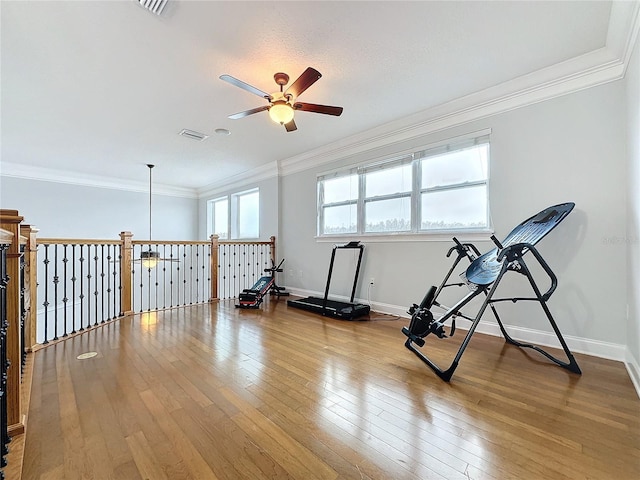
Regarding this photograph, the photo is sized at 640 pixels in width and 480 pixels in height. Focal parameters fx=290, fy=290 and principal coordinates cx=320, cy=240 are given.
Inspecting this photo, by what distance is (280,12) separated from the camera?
2.11 meters

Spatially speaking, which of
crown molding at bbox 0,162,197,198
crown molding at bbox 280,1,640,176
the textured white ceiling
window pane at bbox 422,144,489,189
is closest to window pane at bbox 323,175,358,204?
crown molding at bbox 280,1,640,176

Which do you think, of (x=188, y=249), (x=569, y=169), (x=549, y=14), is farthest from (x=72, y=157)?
(x=569, y=169)

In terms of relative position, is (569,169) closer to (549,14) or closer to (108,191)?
(549,14)

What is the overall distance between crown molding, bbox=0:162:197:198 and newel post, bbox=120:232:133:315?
3.63 meters

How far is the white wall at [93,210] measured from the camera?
19.4 feet

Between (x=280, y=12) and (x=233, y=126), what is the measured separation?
2298 millimetres

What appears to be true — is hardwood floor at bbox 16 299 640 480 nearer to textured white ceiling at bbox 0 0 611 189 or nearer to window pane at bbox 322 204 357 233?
window pane at bbox 322 204 357 233

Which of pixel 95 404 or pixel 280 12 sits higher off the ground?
pixel 280 12

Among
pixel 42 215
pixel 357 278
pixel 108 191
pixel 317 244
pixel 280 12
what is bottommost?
pixel 357 278

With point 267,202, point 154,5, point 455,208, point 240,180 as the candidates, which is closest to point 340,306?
point 455,208

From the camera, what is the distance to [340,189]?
4992 millimetres

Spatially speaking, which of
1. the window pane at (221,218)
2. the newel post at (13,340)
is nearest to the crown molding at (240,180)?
the window pane at (221,218)

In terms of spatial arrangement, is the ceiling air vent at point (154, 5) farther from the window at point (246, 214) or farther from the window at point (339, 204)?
the window at point (246, 214)

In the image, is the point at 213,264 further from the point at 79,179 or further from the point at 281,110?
the point at 79,179
